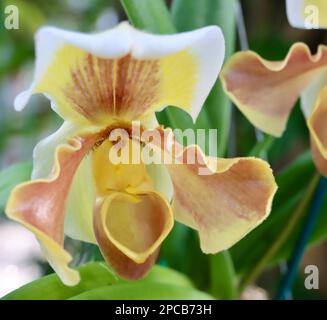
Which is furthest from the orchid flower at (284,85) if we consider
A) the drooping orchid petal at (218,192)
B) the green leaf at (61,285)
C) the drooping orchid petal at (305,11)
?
the green leaf at (61,285)

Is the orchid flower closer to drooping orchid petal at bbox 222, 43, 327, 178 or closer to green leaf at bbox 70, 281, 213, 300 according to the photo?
drooping orchid petal at bbox 222, 43, 327, 178

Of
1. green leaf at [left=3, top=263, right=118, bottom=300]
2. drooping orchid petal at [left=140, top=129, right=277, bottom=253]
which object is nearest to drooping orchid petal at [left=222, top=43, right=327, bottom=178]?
drooping orchid petal at [left=140, top=129, right=277, bottom=253]

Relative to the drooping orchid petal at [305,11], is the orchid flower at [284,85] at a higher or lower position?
lower

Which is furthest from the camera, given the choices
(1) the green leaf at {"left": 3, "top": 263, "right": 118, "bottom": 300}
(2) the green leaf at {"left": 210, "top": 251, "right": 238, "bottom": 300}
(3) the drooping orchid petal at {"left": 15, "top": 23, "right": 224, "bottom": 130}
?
(2) the green leaf at {"left": 210, "top": 251, "right": 238, "bottom": 300}

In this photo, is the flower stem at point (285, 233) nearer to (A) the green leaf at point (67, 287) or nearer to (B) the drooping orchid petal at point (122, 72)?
(A) the green leaf at point (67, 287)

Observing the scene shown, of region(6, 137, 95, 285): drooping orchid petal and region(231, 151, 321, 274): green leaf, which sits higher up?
region(6, 137, 95, 285): drooping orchid petal

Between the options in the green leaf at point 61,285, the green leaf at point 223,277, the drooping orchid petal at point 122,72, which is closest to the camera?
the drooping orchid petal at point 122,72
